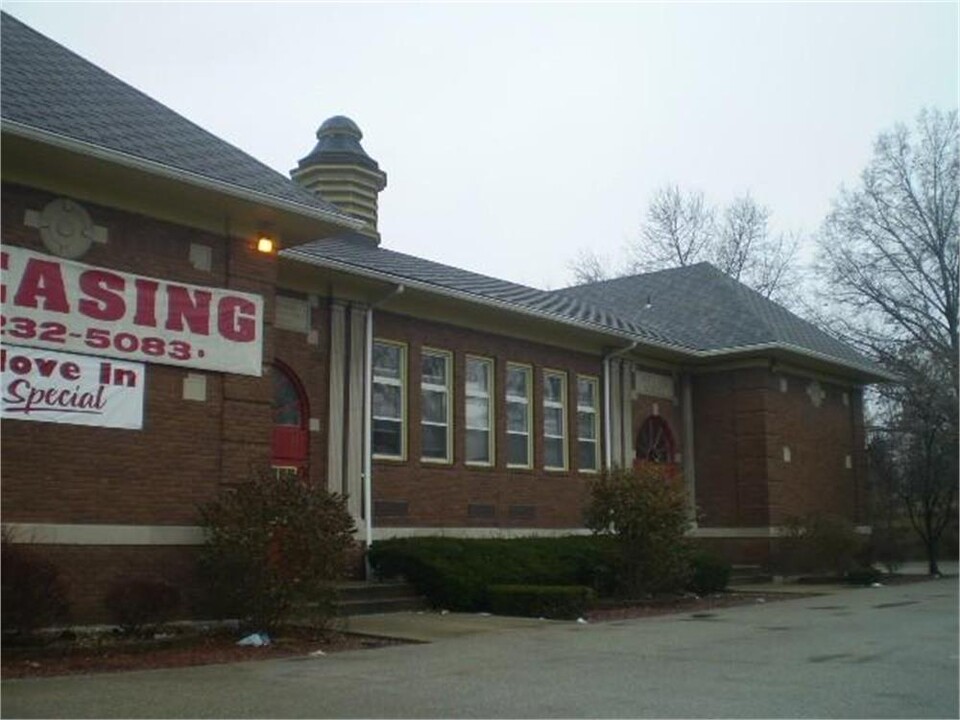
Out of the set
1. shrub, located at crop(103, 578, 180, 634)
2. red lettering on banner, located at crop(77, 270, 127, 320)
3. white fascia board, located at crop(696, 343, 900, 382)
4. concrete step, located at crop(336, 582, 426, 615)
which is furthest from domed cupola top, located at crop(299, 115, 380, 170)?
shrub, located at crop(103, 578, 180, 634)

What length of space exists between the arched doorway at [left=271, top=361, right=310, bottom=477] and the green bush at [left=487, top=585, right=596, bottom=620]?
3.96 m

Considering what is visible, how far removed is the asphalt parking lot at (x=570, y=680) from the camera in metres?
8.55

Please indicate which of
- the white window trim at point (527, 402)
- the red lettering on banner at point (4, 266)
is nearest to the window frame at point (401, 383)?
the white window trim at point (527, 402)

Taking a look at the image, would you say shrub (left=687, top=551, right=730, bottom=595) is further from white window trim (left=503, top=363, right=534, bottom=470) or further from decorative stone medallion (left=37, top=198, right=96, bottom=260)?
decorative stone medallion (left=37, top=198, right=96, bottom=260)

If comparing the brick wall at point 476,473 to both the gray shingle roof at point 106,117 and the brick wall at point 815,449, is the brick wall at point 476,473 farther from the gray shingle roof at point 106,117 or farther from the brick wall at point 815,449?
the gray shingle roof at point 106,117

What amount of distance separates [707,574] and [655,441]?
262 inches

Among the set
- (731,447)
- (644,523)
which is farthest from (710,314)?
(644,523)

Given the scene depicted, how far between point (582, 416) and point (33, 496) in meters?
14.2

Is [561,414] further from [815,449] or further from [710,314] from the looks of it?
[815,449]

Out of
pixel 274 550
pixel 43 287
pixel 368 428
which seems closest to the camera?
pixel 43 287

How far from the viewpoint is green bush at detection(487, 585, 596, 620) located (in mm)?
16109

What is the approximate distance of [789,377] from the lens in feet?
92.5

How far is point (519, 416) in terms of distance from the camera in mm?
23016

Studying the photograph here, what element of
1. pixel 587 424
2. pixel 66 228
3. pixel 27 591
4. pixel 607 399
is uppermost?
pixel 66 228
